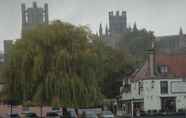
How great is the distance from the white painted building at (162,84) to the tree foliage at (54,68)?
20.7 m

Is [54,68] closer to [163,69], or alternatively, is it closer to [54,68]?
[54,68]

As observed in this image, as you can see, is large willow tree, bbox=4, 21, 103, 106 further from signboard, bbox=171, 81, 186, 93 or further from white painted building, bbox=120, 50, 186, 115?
signboard, bbox=171, 81, 186, 93

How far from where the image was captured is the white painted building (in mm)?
87500

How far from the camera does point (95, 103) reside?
68500 mm

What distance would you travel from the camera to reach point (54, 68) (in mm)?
66000

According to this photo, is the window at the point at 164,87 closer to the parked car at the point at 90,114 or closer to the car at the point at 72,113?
the parked car at the point at 90,114

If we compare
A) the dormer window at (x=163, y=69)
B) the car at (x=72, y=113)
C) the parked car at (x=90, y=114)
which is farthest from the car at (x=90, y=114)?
the dormer window at (x=163, y=69)

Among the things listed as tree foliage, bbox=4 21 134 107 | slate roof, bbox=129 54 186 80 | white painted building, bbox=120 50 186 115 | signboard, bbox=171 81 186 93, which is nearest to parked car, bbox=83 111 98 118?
tree foliage, bbox=4 21 134 107

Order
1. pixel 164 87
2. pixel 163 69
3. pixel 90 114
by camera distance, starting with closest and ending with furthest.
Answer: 1. pixel 90 114
2. pixel 164 87
3. pixel 163 69

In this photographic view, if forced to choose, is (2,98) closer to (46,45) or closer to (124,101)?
(46,45)

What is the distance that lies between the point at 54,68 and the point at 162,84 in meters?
26.0

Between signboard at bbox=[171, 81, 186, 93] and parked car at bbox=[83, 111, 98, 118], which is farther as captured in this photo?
signboard at bbox=[171, 81, 186, 93]

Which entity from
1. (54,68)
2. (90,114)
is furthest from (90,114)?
(54,68)

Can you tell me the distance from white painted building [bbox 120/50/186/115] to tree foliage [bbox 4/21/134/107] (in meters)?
20.7
